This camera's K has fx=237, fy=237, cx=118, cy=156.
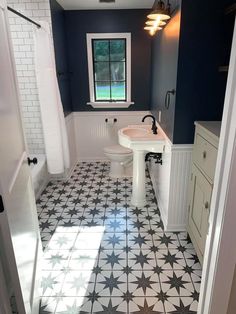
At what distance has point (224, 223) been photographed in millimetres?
835

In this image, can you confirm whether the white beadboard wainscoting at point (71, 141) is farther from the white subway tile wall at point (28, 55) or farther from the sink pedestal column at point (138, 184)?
the sink pedestal column at point (138, 184)

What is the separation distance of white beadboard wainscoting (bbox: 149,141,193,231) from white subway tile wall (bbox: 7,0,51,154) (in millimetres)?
1741

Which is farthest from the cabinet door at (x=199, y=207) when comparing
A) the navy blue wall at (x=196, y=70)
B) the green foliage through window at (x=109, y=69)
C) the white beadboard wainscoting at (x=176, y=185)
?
the green foliage through window at (x=109, y=69)

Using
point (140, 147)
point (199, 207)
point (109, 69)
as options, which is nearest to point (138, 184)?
point (140, 147)

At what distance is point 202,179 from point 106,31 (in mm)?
2708

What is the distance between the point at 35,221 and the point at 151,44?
9.69 ft

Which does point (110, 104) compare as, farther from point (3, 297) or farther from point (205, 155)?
point (3, 297)

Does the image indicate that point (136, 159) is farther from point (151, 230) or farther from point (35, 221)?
point (35, 221)

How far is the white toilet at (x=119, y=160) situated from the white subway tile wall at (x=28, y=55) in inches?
37.1

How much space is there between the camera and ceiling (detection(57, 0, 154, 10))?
9.78 ft

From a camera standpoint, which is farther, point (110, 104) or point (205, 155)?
point (110, 104)

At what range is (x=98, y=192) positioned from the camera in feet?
9.86

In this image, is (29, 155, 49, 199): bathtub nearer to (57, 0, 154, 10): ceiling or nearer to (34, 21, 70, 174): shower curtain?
(34, 21, 70, 174): shower curtain

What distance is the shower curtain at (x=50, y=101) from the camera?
2.53 meters
